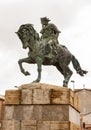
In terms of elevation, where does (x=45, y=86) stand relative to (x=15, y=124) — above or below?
above

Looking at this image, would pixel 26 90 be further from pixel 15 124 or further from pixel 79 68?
pixel 79 68

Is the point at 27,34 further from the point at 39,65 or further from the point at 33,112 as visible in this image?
the point at 33,112

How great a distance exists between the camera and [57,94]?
12.5 metres

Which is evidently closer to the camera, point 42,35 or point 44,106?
point 44,106

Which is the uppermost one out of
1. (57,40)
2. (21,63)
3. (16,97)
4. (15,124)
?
(57,40)

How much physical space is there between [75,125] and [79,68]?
95.5 inches

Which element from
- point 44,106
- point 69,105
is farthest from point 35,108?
point 69,105

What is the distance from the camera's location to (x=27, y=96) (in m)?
12.6

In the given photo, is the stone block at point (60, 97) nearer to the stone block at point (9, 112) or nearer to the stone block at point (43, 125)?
the stone block at point (43, 125)

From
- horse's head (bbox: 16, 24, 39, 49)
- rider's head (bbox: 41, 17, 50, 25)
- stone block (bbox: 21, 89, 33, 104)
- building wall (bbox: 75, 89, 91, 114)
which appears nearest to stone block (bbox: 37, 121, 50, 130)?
stone block (bbox: 21, 89, 33, 104)

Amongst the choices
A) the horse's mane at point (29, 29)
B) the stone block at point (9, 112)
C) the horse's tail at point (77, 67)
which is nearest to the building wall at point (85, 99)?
the horse's tail at point (77, 67)

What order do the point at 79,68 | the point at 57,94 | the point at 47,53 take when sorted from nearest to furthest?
the point at 57,94, the point at 47,53, the point at 79,68

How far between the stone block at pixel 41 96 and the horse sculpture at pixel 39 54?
2.24ft

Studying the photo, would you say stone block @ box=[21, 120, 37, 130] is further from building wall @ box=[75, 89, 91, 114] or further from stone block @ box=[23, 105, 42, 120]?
building wall @ box=[75, 89, 91, 114]
